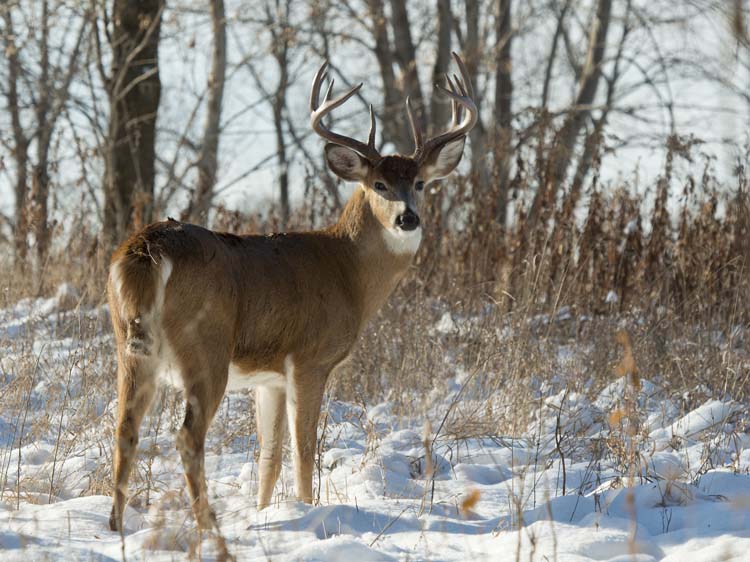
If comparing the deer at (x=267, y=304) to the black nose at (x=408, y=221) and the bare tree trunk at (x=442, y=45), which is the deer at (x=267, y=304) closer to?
the black nose at (x=408, y=221)

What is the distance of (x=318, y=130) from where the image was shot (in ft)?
18.4

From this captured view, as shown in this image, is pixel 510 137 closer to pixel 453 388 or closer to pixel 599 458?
pixel 453 388

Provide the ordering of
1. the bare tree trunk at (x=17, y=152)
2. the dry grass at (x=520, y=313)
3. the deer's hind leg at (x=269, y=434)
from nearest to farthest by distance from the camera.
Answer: the deer's hind leg at (x=269, y=434)
the dry grass at (x=520, y=313)
the bare tree trunk at (x=17, y=152)

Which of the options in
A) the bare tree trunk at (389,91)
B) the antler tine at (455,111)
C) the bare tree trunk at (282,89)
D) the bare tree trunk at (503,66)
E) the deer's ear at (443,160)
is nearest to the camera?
the deer's ear at (443,160)

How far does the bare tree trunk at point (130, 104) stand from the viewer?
11.1 metres

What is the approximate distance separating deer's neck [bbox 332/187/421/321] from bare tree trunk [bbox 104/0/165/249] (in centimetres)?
574

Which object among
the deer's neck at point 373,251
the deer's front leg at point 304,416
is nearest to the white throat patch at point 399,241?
the deer's neck at point 373,251

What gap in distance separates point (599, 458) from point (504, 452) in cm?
64

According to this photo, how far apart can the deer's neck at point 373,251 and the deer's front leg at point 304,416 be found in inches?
28.0

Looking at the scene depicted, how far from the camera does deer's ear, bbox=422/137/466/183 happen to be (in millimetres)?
5969

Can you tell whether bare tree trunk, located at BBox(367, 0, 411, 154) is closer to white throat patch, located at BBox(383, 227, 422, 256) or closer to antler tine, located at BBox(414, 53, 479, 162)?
antler tine, located at BBox(414, 53, 479, 162)

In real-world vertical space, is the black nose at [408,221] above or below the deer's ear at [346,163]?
below

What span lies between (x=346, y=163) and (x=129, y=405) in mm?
2327

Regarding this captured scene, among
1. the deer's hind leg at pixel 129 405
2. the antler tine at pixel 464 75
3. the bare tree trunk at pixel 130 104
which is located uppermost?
the bare tree trunk at pixel 130 104
